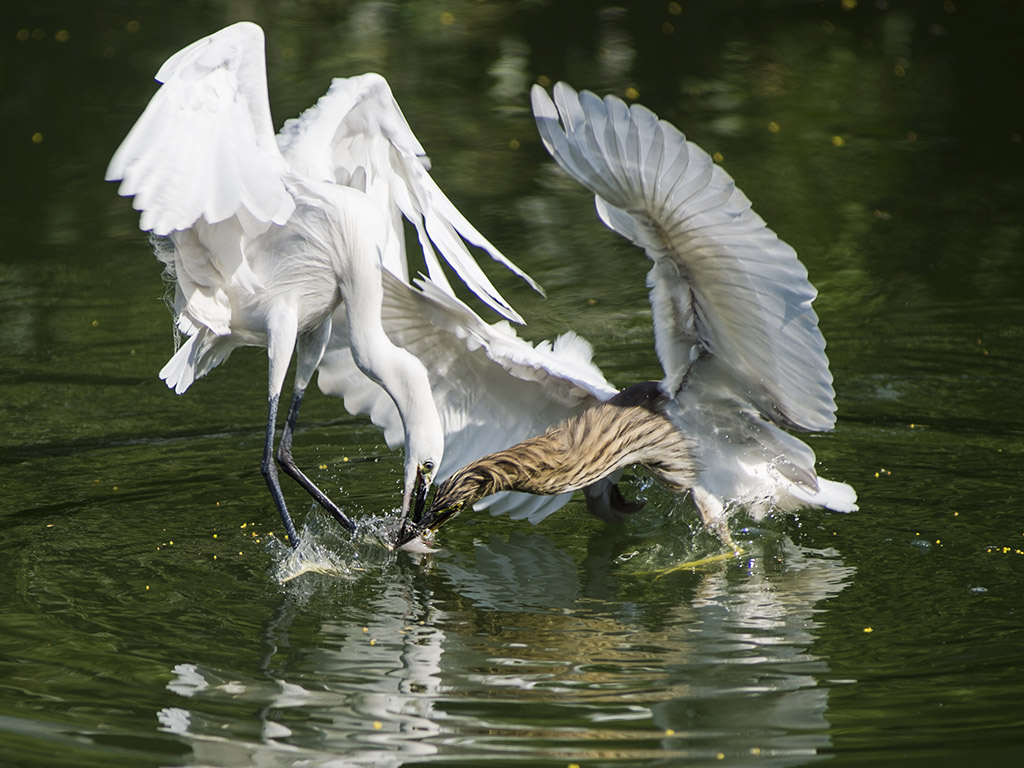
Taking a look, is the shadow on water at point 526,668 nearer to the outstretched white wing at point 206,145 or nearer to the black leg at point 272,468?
the black leg at point 272,468

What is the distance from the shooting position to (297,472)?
20.8ft

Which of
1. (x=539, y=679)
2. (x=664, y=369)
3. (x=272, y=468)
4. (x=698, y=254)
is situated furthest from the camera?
(x=272, y=468)

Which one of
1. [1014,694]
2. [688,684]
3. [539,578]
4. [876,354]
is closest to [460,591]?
[539,578]

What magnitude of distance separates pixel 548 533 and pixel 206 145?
7.61 feet

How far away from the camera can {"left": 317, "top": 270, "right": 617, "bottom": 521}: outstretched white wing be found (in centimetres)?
577

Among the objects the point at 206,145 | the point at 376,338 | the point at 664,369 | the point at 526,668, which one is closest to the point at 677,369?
the point at 664,369

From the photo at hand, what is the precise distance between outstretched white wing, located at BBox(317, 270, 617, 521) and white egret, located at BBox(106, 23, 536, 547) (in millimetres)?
178

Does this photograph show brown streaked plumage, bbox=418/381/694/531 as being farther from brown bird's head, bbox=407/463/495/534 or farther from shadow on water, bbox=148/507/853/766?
shadow on water, bbox=148/507/853/766

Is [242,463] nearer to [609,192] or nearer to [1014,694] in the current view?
[609,192]

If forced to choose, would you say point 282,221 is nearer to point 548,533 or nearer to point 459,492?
point 459,492

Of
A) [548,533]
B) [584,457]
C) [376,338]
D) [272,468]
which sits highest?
[376,338]

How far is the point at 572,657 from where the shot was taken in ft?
15.0

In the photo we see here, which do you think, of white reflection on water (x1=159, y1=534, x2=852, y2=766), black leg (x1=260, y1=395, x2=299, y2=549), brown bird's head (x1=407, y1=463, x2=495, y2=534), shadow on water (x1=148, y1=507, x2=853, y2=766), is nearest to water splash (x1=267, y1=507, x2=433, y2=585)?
shadow on water (x1=148, y1=507, x2=853, y2=766)

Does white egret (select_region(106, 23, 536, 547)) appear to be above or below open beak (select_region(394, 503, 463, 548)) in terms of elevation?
above
